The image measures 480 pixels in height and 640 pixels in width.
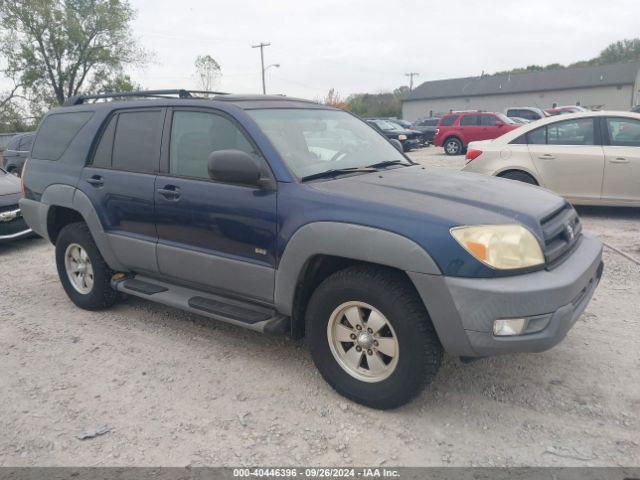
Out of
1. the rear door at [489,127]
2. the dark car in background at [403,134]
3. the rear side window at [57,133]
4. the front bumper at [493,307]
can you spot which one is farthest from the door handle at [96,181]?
the rear door at [489,127]

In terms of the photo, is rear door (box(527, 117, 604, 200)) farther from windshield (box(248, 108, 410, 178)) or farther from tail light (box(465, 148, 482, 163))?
windshield (box(248, 108, 410, 178))

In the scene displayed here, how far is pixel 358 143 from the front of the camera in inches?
164

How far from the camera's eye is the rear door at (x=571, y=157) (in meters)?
7.39

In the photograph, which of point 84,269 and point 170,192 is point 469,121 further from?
point 170,192

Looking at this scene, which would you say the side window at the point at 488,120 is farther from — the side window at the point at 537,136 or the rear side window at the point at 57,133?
the rear side window at the point at 57,133

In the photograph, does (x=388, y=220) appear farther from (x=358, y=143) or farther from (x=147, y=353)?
(x=147, y=353)

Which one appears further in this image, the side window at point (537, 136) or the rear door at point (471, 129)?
the rear door at point (471, 129)

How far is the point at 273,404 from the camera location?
127 inches

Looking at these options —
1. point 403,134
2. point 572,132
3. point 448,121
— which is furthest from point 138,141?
point 403,134

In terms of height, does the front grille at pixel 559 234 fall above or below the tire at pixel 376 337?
above

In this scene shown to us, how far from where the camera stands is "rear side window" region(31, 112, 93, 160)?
4781mm

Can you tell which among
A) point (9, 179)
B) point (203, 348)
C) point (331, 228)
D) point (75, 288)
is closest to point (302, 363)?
point (203, 348)

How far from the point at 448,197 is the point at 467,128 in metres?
18.0

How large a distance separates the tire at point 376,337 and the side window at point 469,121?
60.4ft
